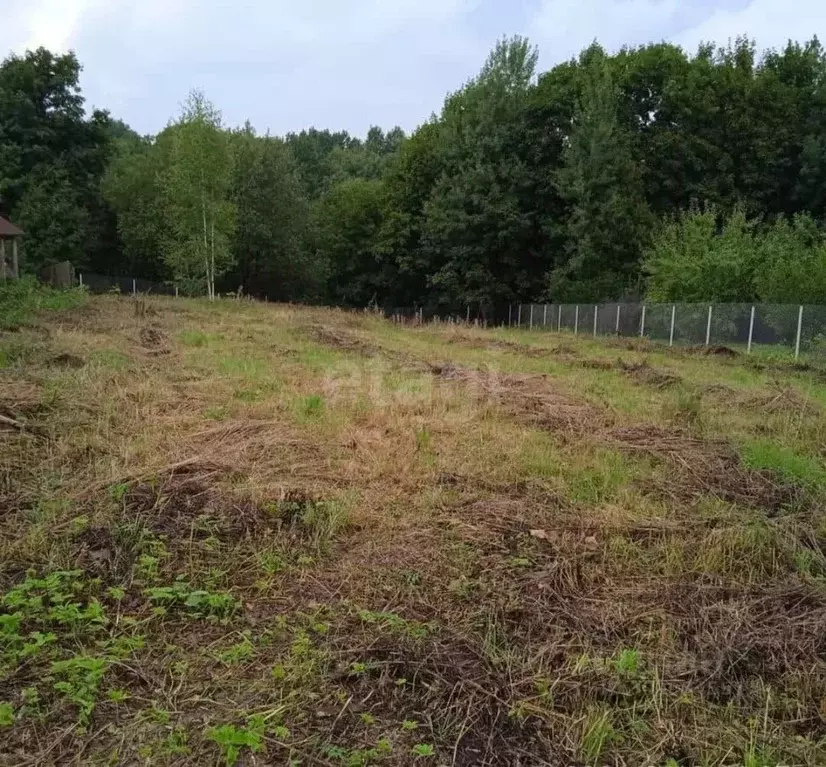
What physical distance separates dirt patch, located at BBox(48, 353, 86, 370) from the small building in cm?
1489

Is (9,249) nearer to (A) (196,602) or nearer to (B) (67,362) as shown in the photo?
(B) (67,362)

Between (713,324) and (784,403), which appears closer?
(784,403)

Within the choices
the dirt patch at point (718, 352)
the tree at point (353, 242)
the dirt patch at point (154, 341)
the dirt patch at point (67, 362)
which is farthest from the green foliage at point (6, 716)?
the tree at point (353, 242)

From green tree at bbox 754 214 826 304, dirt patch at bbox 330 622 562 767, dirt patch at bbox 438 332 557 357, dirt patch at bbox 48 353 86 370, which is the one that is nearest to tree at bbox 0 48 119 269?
dirt patch at bbox 438 332 557 357

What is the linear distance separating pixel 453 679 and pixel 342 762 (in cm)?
59

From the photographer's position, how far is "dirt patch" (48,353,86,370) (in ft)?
25.3

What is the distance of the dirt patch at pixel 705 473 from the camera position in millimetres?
4613

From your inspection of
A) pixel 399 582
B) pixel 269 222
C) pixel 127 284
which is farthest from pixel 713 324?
pixel 127 284

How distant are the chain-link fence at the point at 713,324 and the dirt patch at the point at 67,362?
1434 cm

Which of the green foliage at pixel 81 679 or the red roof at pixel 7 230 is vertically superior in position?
the red roof at pixel 7 230

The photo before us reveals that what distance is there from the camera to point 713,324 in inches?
691

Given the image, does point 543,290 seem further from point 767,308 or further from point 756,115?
point 767,308

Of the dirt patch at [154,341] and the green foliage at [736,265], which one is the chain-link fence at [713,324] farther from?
the dirt patch at [154,341]

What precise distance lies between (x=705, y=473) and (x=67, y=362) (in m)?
7.21
